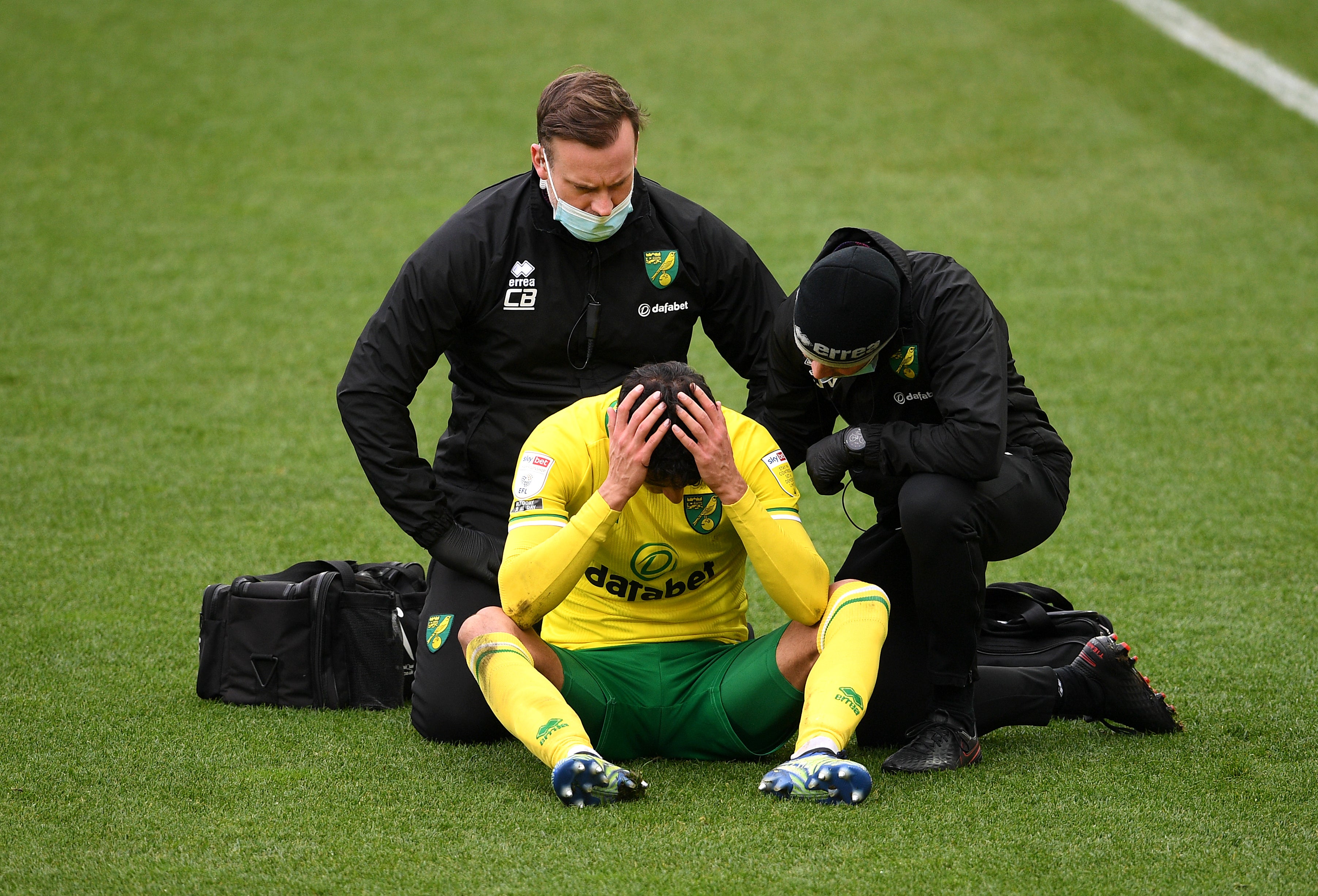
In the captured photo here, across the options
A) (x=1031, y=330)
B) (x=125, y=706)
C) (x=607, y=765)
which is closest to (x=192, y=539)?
(x=125, y=706)

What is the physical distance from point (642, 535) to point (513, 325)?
3.46ft

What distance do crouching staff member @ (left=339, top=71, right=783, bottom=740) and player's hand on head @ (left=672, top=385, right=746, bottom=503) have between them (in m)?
0.86

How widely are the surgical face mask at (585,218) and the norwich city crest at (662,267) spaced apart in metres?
0.20

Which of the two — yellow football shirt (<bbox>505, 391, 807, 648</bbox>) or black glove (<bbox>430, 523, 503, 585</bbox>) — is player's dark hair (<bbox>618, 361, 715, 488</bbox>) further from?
black glove (<bbox>430, 523, 503, 585</bbox>)

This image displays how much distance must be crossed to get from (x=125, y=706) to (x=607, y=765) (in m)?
1.89

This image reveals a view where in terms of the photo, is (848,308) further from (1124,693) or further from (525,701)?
(1124,693)

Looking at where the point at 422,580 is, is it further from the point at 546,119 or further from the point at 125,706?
the point at 546,119

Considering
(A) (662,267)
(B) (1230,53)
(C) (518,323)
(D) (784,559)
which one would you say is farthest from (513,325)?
(B) (1230,53)

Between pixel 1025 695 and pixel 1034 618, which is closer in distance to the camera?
pixel 1025 695

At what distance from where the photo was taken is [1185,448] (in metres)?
7.53

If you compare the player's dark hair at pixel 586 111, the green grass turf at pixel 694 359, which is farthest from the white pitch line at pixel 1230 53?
the player's dark hair at pixel 586 111

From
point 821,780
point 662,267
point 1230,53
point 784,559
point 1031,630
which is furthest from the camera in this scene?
point 1230,53

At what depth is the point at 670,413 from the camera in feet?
12.3

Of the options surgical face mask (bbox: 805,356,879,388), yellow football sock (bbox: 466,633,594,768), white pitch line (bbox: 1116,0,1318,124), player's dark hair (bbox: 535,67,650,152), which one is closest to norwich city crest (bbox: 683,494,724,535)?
surgical face mask (bbox: 805,356,879,388)
